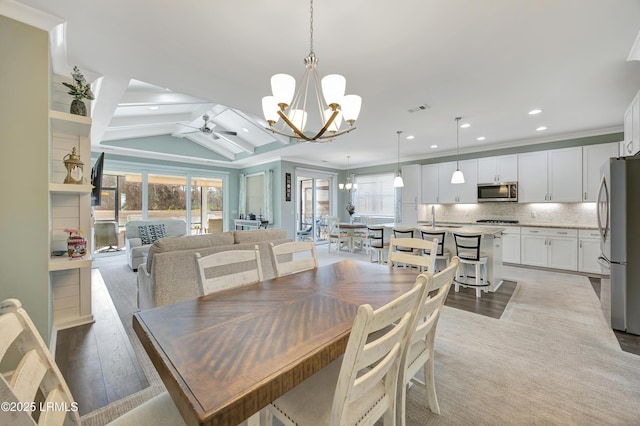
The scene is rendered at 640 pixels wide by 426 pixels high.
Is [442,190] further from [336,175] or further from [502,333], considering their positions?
[502,333]

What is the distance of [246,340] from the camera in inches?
42.5

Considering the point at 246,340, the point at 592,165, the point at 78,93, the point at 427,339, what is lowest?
the point at 427,339

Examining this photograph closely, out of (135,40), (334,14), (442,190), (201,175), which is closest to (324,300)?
(334,14)

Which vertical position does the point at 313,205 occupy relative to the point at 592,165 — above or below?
below

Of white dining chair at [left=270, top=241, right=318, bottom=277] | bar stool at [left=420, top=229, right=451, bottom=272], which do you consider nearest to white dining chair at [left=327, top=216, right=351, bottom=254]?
bar stool at [left=420, top=229, right=451, bottom=272]

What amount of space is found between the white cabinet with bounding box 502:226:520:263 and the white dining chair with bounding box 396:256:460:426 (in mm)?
4917

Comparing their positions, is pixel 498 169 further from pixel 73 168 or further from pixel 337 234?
pixel 73 168

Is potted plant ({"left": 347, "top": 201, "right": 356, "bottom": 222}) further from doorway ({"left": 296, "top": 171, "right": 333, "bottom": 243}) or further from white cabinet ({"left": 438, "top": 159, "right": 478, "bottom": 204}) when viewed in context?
white cabinet ({"left": 438, "top": 159, "right": 478, "bottom": 204})

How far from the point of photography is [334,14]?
1973 mm

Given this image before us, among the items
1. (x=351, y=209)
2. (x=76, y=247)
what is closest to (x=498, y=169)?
(x=351, y=209)

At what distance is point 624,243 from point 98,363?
16.7ft

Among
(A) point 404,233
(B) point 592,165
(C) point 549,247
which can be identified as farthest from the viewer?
(C) point 549,247

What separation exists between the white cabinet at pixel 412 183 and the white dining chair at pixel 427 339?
5.90 m

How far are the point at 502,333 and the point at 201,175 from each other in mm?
8171
